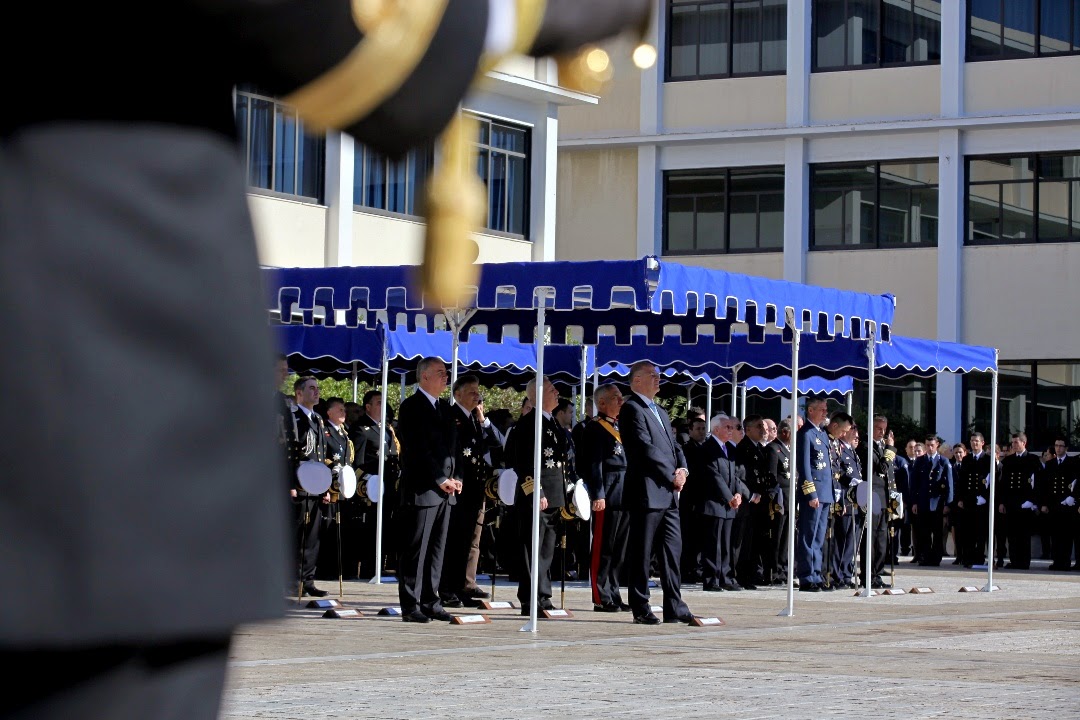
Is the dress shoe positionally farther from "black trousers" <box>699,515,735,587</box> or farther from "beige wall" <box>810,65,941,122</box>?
"beige wall" <box>810,65,941,122</box>

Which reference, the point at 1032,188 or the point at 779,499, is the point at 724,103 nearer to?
the point at 1032,188

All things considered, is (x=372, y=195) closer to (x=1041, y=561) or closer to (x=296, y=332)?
(x=296, y=332)

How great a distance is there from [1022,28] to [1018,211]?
3.56m

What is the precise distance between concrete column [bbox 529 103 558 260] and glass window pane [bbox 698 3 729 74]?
7.89 metres

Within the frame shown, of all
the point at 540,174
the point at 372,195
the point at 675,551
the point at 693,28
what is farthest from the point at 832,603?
the point at 693,28

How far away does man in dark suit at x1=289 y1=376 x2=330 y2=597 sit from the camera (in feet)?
52.1

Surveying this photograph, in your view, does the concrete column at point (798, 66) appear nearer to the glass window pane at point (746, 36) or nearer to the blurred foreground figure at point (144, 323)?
the glass window pane at point (746, 36)

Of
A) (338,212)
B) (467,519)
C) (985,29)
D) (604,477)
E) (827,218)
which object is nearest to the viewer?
(604,477)

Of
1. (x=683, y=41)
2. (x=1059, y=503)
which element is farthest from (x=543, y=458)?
(x=683, y=41)

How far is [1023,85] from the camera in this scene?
36531 mm

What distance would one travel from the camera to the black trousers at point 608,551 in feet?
52.7

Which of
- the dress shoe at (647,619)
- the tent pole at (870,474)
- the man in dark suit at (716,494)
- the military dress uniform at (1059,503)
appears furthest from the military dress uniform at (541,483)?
the military dress uniform at (1059,503)

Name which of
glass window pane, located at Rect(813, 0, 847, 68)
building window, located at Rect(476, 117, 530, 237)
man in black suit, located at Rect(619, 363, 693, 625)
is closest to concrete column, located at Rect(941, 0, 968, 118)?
glass window pane, located at Rect(813, 0, 847, 68)

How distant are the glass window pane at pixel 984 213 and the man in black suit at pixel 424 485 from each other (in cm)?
2466
